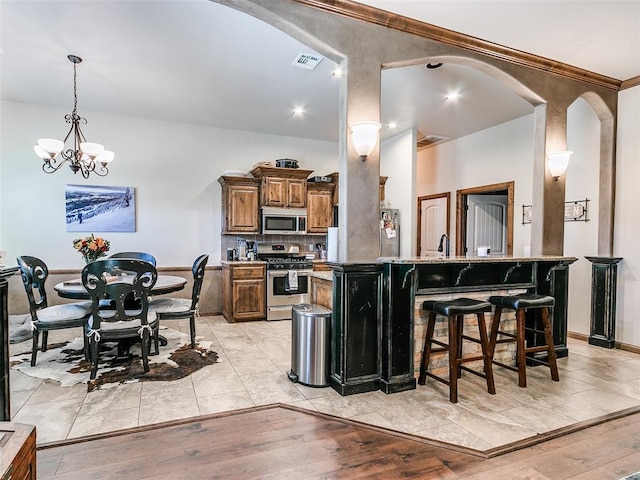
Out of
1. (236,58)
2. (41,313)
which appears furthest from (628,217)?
(41,313)

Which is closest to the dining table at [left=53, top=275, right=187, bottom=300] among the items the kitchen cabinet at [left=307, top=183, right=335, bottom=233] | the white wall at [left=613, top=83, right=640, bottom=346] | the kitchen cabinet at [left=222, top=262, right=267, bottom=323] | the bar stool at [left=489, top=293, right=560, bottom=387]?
the kitchen cabinet at [left=222, top=262, right=267, bottom=323]

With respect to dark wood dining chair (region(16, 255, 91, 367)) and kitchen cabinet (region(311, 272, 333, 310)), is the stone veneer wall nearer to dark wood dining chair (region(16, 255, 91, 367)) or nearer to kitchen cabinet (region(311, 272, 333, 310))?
kitchen cabinet (region(311, 272, 333, 310))

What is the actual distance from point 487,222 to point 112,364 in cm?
568

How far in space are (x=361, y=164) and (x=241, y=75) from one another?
199cm

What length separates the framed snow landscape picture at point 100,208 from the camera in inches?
203

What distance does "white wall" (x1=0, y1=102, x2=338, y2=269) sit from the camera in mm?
4910

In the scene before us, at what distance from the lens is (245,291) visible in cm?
535

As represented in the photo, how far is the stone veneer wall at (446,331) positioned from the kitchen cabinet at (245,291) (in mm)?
2911

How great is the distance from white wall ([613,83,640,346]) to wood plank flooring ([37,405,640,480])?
218 cm

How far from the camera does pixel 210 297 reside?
230 inches

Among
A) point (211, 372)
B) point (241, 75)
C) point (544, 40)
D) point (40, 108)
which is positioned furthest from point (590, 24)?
point (40, 108)

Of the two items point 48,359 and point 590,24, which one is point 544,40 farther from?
point 48,359

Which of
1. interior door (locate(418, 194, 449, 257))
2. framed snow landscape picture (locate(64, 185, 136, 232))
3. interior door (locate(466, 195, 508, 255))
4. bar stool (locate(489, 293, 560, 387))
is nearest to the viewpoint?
bar stool (locate(489, 293, 560, 387))

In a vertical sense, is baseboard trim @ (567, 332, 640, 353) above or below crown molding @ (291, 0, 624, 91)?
below
